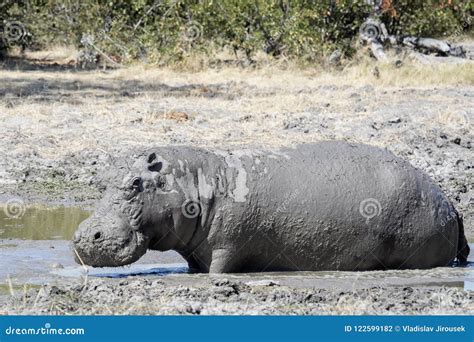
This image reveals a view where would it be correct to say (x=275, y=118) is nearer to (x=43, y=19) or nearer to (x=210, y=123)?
(x=210, y=123)

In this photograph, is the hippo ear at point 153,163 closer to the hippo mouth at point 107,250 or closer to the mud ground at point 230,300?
the hippo mouth at point 107,250

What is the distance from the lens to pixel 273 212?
30.3ft

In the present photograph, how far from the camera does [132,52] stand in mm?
27422

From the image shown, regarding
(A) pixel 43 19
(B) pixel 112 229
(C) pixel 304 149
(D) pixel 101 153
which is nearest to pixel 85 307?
(B) pixel 112 229

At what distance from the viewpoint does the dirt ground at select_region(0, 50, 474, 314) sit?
1510 cm

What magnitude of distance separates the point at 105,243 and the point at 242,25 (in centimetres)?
1863

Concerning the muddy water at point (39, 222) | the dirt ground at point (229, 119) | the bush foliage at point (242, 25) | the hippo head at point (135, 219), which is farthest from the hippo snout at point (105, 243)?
the bush foliage at point (242, 25)

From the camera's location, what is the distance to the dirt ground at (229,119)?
1510cm

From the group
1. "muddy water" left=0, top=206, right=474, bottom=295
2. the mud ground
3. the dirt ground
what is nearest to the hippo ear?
the dirt ground

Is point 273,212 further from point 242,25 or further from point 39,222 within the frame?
point 242,25

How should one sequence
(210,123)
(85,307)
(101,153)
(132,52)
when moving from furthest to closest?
1. (132,52)
2. (210,123)
3. (101,153)
4. (85,307)

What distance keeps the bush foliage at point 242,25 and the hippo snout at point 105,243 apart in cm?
1681

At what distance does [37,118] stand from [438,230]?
29.4 ft

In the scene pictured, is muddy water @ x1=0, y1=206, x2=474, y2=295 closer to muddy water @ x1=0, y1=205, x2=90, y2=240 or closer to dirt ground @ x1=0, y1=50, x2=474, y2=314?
muddy water @ x1=0, y1=205, x2=90, y2=240
